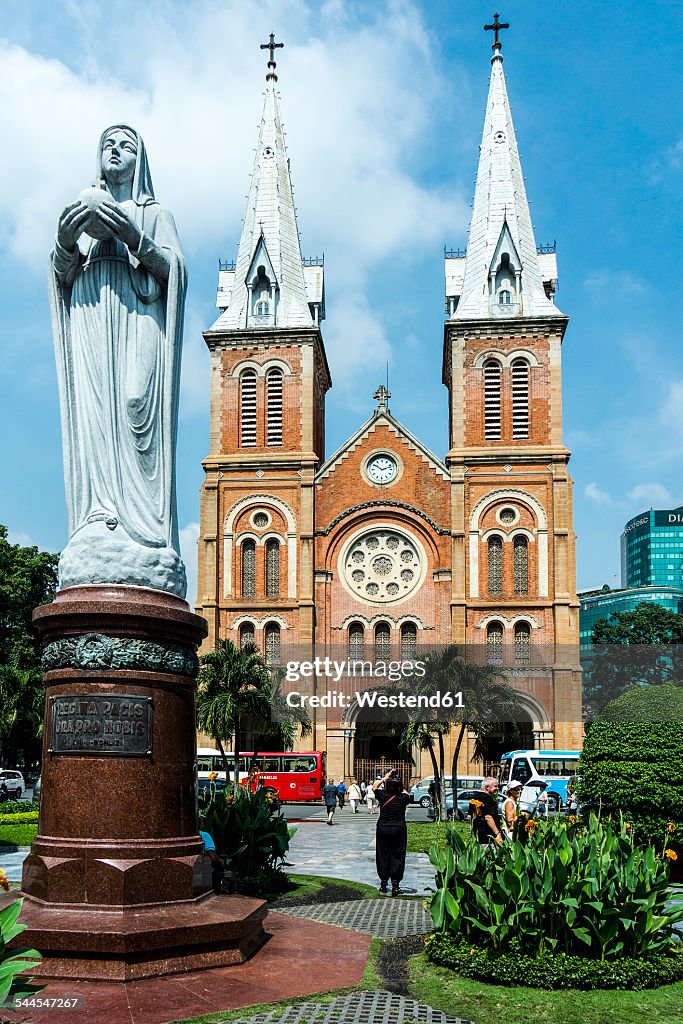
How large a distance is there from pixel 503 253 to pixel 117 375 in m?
40.5

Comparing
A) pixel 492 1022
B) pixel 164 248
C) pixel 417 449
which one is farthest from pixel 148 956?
pixel 417 449

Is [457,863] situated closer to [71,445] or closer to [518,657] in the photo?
[71,445]

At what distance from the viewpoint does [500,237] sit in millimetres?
46562

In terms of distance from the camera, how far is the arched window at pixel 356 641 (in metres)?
43.7

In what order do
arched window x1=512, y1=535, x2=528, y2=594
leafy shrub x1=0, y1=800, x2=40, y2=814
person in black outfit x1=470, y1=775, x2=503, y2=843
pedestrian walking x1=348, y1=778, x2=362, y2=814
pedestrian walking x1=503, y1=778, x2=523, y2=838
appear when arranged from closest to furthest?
person in black outfit x1=470, y1=775, x2=503, y2=843 → pedestrian walking x1=503, y1=778, x2=523, y2=838 → leafy shrub x1=0, y1=800, x2=40, y2=814 → pedestrian walking x1=348, y1=778, x2=362, y2=814 → arched window x1=512, y1=535, x2=528, y2=594

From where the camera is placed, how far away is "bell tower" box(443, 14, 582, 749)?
42.0 metres

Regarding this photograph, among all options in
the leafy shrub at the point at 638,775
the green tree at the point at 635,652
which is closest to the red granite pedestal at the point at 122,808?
the leafy shrub at the point at 638,775

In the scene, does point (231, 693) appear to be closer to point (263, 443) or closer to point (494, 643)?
point (494, 643)

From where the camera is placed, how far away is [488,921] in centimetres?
723

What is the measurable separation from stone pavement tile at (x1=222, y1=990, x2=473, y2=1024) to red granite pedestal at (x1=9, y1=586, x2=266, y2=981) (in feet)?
2.81

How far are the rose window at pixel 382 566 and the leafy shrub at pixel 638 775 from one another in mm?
28957

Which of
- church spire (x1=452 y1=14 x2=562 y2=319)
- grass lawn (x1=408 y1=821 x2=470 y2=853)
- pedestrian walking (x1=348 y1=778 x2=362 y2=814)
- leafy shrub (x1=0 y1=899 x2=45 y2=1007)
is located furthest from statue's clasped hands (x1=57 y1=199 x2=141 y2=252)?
church spire (x1=452 y1=14 x2=562 y2=319)

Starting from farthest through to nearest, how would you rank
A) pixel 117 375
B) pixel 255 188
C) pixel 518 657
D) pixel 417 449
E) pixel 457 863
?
1. pixel 255 188
2. pixel 417 449
3. pixel 518 657
4. pixel 117 375
5. pixel 457 863

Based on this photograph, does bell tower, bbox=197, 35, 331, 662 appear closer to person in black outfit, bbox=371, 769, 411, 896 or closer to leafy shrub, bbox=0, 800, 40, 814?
leafy shrub, bbox=0, 800, 40, 814
